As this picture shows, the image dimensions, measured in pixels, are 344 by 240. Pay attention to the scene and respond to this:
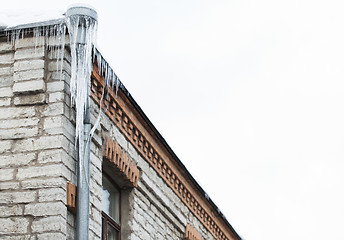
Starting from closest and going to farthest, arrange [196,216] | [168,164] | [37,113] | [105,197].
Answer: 1. [37,113]
2. [105,197]
3. [168,164]
4. [196,216]

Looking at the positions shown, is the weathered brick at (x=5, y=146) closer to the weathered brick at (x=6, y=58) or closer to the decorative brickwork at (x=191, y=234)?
the weathered brick at (x=6, y=58)

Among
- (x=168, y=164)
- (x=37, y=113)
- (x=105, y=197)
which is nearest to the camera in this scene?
(x=37, y=113)

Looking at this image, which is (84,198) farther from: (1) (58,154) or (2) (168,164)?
(2) (168,164)

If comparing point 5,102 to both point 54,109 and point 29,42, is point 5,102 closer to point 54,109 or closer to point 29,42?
point 54,109

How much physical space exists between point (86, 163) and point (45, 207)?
73 centimetres

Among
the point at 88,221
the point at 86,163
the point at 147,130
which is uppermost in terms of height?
the point at 147,130

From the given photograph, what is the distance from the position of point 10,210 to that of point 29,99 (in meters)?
1.33

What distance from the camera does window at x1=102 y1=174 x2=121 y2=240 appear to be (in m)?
9.84

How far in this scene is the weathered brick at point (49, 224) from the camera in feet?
26.0

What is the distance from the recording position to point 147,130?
11078 mm

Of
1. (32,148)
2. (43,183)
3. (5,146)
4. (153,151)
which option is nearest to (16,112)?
(5,146)

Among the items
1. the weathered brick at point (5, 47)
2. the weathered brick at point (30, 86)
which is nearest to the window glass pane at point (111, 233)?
the weathered brick at point (30, 86)

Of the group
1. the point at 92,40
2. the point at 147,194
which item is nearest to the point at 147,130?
the point at 147,194

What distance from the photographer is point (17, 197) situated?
823 centimetres
